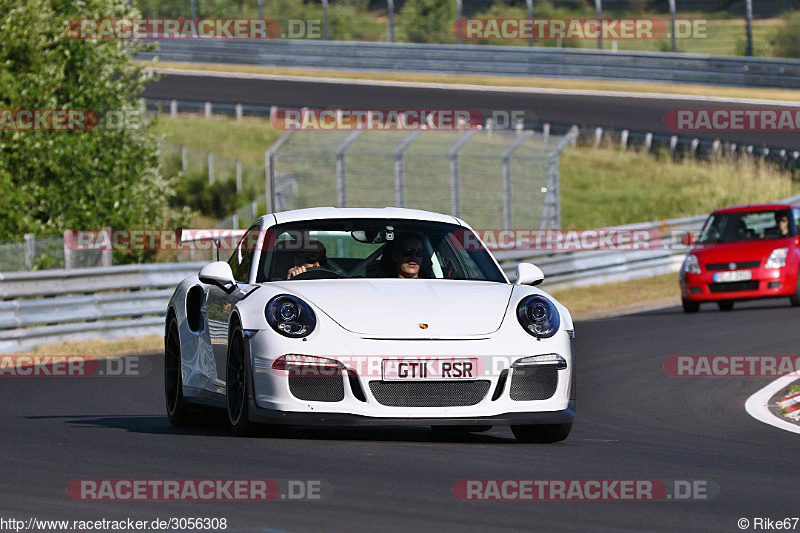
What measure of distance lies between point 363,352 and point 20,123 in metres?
16.0

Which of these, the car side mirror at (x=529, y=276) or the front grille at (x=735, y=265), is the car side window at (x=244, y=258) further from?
the front grille at (x=735, y=265)

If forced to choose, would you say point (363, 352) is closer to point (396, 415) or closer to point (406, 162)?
point (396, 415)

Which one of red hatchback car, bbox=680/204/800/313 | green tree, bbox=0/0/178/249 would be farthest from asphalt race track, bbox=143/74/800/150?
red hatchback car, bbox=680/204/800/313

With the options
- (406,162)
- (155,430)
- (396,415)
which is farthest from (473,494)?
(406,162)

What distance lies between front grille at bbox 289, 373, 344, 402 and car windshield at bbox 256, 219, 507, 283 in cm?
107

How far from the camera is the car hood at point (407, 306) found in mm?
8305

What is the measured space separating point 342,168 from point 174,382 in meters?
14.2

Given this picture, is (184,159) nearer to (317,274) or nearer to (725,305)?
(725,305)

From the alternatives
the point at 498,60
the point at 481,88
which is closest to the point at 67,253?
the point at 481,88

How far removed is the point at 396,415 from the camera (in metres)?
8.20

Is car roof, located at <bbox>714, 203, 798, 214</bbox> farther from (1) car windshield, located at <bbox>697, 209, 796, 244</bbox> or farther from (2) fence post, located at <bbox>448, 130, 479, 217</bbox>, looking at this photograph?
(2) fence post, located at <bbox>448, 130, 479, 217</bbox>

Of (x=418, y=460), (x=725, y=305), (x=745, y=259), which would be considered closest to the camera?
(x=418, y=460)

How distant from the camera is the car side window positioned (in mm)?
9469

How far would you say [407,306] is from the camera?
335 inches
